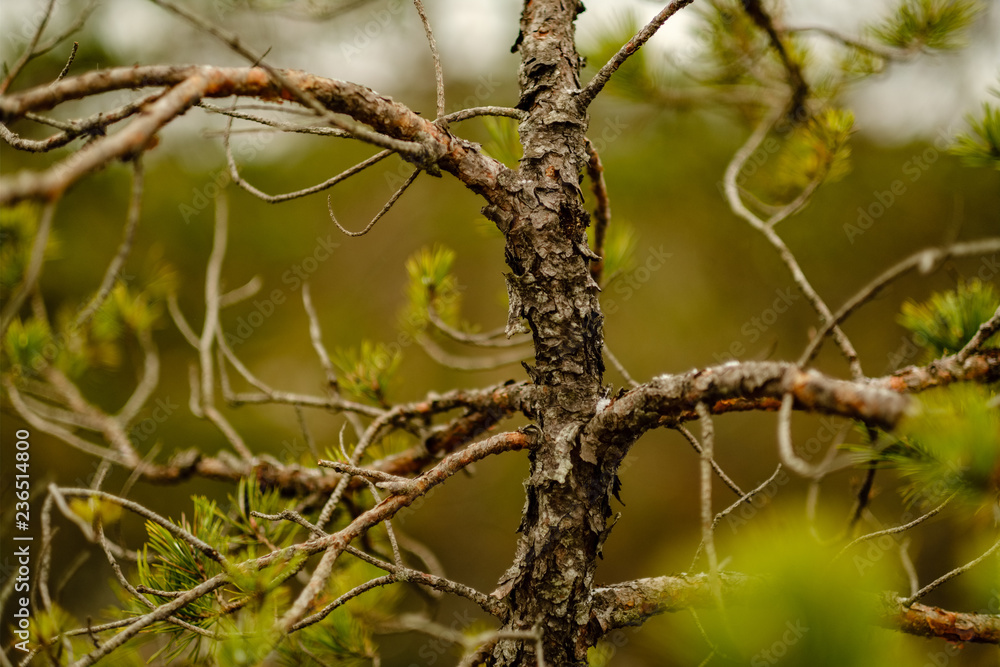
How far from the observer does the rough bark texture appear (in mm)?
405

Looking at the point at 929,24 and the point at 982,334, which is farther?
the point at 929,24

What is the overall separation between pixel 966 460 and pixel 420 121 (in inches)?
14.5

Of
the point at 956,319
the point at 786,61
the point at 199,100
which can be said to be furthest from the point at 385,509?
the point at 786,61

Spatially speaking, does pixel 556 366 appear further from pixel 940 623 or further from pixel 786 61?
pixel 786 61

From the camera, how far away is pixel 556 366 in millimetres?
424

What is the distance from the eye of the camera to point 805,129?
709 mm

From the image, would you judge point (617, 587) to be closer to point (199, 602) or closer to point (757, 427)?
point (199, 602)

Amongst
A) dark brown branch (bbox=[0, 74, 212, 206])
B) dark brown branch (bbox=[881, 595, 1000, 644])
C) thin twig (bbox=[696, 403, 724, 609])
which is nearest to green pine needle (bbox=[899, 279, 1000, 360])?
dark brown branch (bbox=[881, 595, 1000, 644])

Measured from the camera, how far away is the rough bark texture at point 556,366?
40 cm

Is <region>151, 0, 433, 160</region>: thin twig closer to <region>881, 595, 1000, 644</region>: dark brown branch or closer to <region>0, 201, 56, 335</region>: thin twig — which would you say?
<region>0, 201, 56, 335</region>: thin twig

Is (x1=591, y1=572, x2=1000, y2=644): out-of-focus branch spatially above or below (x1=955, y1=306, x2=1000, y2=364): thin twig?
below

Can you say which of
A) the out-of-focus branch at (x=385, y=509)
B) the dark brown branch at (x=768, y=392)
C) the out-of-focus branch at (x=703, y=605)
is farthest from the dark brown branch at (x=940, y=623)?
the out-of-focus branch at (x=385, y=509)

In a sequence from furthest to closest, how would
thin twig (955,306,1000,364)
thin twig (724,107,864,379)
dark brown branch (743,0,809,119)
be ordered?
dark brown branch (743,0,809,119) < thin twig (724,107,864,379) < thin twig (955,306,1000,364)

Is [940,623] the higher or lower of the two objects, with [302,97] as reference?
lower
